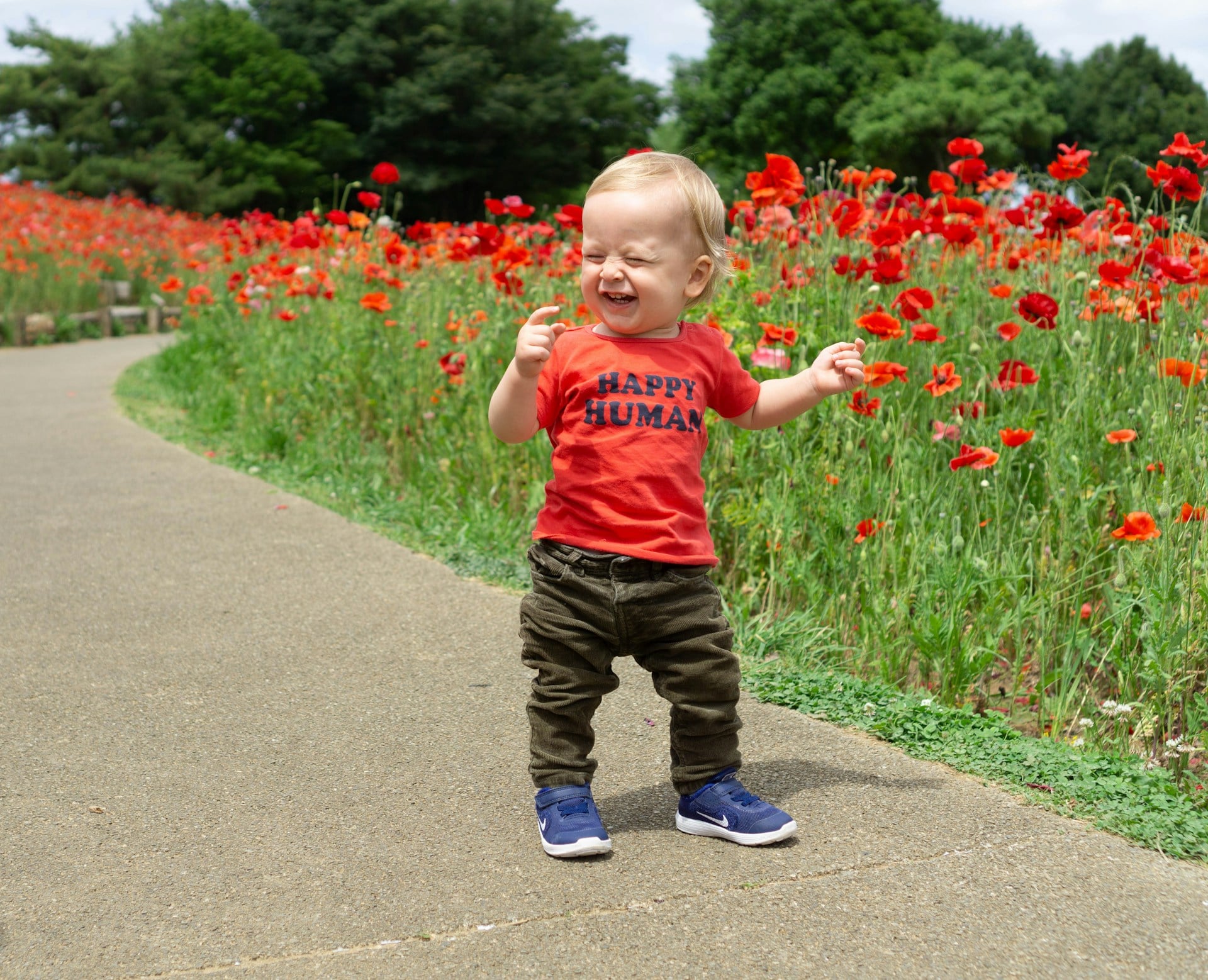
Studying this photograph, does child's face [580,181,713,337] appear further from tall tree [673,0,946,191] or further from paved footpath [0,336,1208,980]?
tall tree [673,0,946,191]

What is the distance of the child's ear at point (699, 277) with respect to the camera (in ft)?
7.77

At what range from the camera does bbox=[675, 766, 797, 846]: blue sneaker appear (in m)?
2.31

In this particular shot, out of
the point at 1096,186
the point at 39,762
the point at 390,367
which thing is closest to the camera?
the point at 39,762

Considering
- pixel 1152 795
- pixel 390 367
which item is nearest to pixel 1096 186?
pixel 390 367

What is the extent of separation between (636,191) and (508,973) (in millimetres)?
1352

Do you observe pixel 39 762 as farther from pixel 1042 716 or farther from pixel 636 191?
pixel 1042 716

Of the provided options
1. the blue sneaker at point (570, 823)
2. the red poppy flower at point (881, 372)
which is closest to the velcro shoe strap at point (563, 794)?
the blue sneaker at point (570, 823)

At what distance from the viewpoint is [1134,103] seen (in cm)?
4694

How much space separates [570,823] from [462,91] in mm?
35524

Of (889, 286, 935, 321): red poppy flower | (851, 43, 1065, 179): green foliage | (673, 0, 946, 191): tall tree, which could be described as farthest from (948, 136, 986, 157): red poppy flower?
(673, 0, 946, 191): tall tree

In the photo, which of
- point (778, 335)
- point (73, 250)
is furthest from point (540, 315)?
point (73, 250)

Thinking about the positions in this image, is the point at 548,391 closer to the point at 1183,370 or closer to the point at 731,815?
the point at 731,815

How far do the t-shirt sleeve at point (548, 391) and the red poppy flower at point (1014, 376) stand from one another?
1.51 meters

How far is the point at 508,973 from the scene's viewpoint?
6.10 ft
